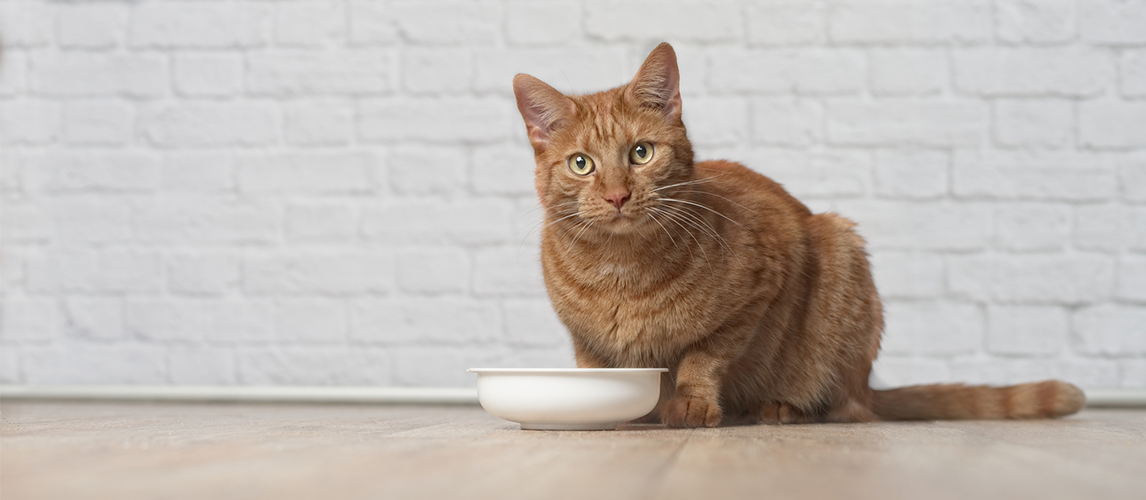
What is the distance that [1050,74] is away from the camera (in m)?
2.19

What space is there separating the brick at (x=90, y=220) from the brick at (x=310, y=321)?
46 cm

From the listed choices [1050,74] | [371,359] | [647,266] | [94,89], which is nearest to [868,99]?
[1050,74]

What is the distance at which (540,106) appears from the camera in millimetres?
1521

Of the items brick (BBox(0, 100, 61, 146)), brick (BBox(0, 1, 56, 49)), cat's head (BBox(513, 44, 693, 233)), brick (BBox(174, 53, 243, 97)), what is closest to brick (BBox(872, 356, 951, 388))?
cat's head (BBox(513, 44, 693, 233))

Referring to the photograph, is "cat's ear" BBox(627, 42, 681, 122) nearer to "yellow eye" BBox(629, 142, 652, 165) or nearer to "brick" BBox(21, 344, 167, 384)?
"yellow eye" BBox(629, 142, 652, 165)

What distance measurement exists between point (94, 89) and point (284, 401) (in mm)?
983

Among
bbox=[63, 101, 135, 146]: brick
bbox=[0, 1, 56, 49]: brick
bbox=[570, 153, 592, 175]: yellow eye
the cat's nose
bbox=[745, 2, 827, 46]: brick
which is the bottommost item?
the cat's nose

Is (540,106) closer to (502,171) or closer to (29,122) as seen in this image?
(502,171)

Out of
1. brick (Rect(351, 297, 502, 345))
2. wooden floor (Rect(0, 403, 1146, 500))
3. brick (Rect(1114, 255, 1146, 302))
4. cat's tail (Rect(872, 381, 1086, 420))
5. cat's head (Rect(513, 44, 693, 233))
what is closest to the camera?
wooden floor (Rect(0, 403, 1146, 500))

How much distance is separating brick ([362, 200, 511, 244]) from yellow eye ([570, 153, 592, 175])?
2.62 feet

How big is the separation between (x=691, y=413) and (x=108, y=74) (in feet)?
6.05

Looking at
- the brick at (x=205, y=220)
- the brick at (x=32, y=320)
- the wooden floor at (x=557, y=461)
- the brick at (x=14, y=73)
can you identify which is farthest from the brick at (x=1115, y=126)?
the brick at (x=14, y=73)

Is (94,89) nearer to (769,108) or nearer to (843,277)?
(769,108)

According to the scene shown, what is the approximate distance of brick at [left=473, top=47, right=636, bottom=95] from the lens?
7.43 ft
